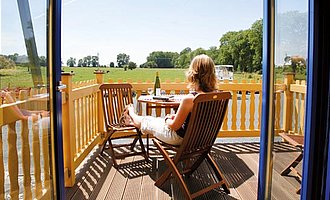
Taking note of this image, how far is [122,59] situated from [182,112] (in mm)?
4586

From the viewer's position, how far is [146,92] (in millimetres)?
4648

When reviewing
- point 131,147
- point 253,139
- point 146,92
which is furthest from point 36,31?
point 253,139

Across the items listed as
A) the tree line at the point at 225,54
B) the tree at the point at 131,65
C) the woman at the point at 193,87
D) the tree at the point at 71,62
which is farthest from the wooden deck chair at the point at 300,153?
the tree at the point at 131,65

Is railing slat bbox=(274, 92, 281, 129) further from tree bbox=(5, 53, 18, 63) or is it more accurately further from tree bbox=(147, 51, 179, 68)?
tree bbox=(147, 51, 179, 68)

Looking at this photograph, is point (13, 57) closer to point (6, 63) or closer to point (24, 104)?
point (6, 63)

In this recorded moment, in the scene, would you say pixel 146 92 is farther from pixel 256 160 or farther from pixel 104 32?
pixel 104 32

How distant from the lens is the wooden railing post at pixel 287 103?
72.2 inches

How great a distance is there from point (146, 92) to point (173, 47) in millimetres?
2272

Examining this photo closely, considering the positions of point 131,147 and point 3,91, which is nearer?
point 3,91

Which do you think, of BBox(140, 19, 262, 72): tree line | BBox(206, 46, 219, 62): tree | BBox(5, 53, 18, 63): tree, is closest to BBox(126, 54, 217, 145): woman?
BBox(5, 53, 18, 63): tree

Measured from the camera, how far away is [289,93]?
1846 millimetres

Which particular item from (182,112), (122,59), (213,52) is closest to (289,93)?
(182,112)

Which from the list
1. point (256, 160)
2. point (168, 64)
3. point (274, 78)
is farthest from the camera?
point (168, 64)

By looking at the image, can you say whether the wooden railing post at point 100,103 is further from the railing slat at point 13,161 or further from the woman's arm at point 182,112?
the railing slat at point 13,161
